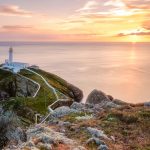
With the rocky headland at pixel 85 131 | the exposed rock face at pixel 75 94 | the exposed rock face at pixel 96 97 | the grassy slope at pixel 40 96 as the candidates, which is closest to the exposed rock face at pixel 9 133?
the rocky headland at pixel 85 131

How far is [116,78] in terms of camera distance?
552ft

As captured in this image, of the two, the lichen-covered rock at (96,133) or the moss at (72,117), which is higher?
the lichen-covered rock at (96,133)

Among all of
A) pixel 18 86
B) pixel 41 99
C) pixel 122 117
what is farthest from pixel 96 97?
pixel 18 86

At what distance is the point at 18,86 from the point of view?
3236 inches

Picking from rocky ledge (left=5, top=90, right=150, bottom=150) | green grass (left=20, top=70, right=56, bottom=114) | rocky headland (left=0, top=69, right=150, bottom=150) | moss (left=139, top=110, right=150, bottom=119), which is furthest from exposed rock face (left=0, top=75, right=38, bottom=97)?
moss (left=139, top=110, right=150, bottom=119)

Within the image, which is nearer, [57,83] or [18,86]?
[18,86]

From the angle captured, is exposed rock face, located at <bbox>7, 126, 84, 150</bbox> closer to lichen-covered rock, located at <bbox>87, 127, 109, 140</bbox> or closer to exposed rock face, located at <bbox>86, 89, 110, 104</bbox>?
lichen-covered rock, located at <bbox>87, 127, 109, 140</bbox>

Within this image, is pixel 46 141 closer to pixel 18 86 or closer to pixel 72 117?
pixel 72 117

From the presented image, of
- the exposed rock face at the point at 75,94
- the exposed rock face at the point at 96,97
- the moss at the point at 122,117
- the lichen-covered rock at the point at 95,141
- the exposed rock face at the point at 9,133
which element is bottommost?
the exposed rock face at the point at 75,94

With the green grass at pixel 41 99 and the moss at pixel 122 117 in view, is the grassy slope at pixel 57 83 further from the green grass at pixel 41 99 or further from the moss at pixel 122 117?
the moss at pixel 122 117

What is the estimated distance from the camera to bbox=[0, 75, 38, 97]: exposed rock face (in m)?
80.1

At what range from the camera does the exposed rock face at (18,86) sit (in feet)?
263

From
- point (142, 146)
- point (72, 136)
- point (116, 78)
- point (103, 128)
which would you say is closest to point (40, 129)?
point (72, 136)

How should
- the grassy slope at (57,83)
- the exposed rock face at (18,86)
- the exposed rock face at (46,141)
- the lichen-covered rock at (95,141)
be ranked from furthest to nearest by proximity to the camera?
1. the grassy slope at (57,83)
2. the exposed rock face at (18,86)
3. the lichen-covered rock at (95,141)
4. the exposed rock face at (46,141)
